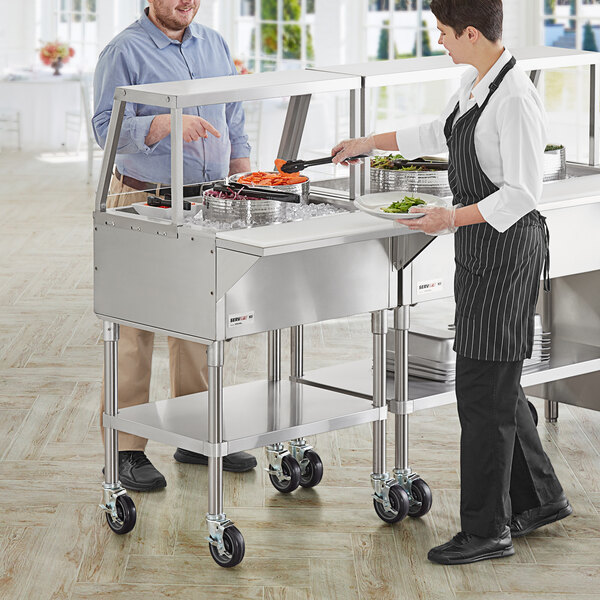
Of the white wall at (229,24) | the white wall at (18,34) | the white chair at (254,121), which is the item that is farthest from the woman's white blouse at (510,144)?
the white wall at (18,34)

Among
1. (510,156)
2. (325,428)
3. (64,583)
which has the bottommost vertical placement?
(64,583)

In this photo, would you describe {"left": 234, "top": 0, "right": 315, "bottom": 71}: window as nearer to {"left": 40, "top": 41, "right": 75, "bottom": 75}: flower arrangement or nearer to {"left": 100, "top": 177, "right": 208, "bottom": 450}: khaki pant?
{"left": 40, "top": 41, "right": 75, "bottom": 75}: flower arrangement

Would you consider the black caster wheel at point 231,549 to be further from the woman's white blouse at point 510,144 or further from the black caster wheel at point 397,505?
the woman's white blouse at point 510,144

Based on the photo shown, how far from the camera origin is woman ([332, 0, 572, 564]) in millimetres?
2912

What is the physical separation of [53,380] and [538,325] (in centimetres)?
210

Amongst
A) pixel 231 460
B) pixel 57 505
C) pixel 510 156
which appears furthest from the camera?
pixel 231 460

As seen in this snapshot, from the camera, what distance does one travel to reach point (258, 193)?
3.21 meters

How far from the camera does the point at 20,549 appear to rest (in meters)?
3.35

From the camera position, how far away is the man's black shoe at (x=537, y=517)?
3.42 metres

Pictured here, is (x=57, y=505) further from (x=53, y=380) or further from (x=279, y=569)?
(x=53, y=380)

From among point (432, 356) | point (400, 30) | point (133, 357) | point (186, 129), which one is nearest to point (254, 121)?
point (400, 30)

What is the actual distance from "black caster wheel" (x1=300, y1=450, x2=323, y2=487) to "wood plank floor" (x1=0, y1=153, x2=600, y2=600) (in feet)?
0.14

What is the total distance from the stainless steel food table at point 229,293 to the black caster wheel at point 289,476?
0.26 m

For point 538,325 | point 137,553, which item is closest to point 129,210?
point 137,553
